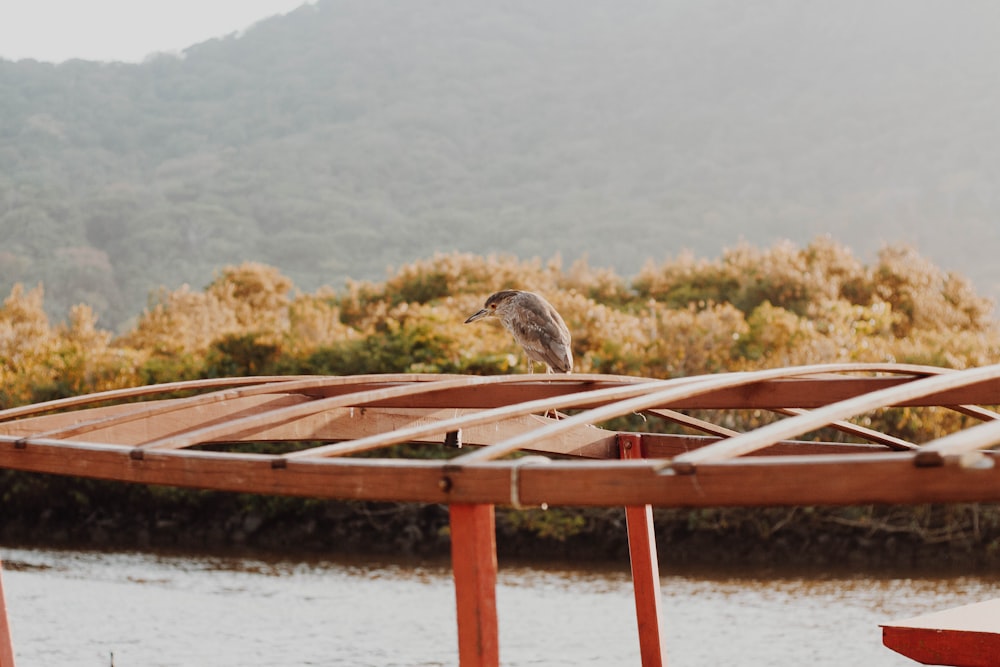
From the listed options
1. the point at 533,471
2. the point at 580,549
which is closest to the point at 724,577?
the point at 580,549

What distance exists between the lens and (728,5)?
75.8 m

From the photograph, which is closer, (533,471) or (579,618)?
(533,471)

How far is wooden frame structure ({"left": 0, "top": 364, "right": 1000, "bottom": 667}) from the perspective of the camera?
231 cm

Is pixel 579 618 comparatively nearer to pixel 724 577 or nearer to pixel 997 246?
pixel 724 577

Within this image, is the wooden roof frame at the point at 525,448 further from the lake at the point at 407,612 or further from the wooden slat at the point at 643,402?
the lake at the point at 407,612

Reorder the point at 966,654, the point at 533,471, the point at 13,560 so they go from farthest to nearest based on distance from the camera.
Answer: the point at 13,560, the point at 966,654, the point at 533,471

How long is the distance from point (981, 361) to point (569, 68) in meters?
61.3

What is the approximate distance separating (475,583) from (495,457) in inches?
11.3

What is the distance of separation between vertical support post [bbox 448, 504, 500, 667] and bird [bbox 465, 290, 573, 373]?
13.3 feet

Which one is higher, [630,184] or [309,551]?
[630,184]

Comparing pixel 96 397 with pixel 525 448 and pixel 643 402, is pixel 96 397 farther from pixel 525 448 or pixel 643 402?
pixel 643 402

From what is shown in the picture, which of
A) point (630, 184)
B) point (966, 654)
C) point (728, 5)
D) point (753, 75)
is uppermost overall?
point (728, 5)

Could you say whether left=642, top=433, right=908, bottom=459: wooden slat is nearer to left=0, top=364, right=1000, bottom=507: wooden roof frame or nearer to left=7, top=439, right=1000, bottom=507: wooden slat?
left=0, top=364, right=1000, bottom=507: wooden roof frame

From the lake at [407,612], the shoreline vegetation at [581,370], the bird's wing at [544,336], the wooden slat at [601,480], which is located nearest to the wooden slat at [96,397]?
the wooden slat at [601,480]
